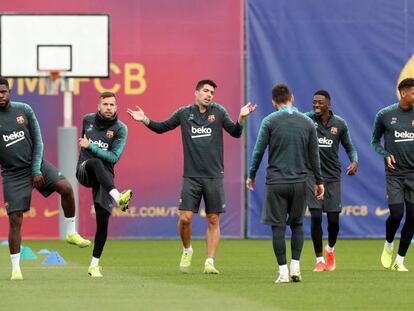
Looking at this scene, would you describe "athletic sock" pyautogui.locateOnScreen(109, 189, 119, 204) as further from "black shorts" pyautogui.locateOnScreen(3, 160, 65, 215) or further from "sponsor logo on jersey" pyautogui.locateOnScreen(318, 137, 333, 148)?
"sponsor logo on jersey" pyautogui.locateOnScreen(318, 137, 333, 148)

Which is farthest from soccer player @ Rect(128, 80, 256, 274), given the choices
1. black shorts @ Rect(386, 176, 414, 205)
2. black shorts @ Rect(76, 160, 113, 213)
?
black shorts @ Rect(386, 176, 414, 205)

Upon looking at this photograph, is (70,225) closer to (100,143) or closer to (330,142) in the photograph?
(100,143)

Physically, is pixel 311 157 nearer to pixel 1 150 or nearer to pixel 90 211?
pixel 1 150

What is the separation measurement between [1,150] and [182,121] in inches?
90.5

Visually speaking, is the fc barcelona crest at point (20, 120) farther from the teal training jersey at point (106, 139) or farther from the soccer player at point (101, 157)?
the teal training jersey at point (106, 139)

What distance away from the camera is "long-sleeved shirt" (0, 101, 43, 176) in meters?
13.2

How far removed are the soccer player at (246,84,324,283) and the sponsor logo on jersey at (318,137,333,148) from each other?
2579mm

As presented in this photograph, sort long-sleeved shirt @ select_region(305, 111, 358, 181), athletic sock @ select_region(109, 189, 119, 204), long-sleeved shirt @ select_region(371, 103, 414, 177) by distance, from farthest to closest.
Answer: long-sleeved shirt @ select_region(305, 111, 358, 181) < long-sleeved shirt @ select_region(371, 103, 414, 177) < athletic sock @ select_region(109, 189, 119, 204)

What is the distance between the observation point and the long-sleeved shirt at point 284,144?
1256cm

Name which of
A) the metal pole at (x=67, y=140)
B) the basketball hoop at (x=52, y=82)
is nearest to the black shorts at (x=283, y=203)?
the metal pole at (x=67, y=140)

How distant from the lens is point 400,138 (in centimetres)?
1480

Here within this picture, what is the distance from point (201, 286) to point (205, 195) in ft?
7.48

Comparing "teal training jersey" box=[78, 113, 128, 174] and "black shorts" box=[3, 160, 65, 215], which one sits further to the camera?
"teal training jersey" box=[78, 113, 128, 174]

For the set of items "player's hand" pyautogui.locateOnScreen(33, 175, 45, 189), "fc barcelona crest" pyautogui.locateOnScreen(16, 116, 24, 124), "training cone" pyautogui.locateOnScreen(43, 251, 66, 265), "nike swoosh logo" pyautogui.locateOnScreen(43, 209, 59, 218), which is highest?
"fc barcelona crest" pyautogui.locateOnScreen(16, 116, 24, 124)
